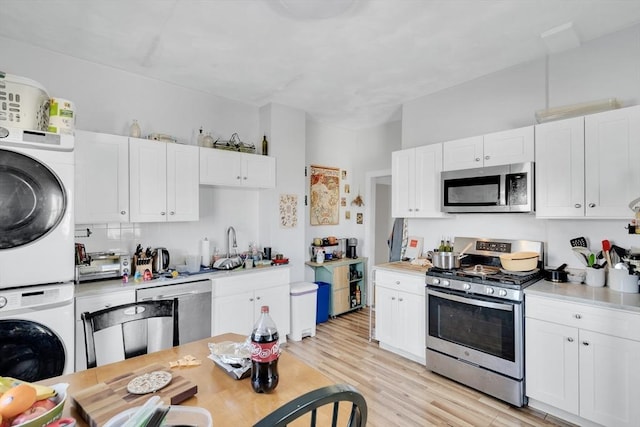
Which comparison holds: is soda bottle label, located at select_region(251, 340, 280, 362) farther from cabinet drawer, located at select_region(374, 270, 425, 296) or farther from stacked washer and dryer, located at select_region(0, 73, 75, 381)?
cabinet drawer, located at select_region(374, 270, 425, 296)

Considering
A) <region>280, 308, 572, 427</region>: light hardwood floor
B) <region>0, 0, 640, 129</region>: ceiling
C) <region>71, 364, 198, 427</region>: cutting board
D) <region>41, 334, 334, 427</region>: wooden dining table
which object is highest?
<region>0, 0, 640, 129</region>: ceiling

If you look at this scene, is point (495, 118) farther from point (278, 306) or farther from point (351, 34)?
point (278, 306)

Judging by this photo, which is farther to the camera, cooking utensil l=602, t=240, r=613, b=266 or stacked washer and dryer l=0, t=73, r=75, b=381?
cooking utensil l=602, t=240, r=613, b=266

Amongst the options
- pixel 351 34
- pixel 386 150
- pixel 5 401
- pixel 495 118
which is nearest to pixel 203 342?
pixel 5 401

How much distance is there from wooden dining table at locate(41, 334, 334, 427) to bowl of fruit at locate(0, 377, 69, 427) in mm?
169

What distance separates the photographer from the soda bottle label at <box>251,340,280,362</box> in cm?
114

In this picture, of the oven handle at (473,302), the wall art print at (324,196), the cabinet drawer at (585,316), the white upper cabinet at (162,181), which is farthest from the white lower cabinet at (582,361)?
Answer: the white upper cabinet at (162,181)

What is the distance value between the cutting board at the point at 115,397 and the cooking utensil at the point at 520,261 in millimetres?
2656

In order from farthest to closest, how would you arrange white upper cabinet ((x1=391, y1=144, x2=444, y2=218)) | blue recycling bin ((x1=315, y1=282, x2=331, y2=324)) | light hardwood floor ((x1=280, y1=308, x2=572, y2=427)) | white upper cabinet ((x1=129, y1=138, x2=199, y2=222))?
blue recycling bin ((x1=315, y1=282, x2=331, y2=324)), white upper cabinet ((x1=391, y1=144, x2=444, y2=218)), white upper cabinet ((x1=129, y1=138, x2=199, y2=222)), light hardwood floor ((x1=280, y1=308, x2=572, y2=427))

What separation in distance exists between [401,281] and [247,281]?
1.61 meters

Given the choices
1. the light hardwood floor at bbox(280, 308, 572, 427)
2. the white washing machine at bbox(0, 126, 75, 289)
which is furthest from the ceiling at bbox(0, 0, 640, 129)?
the light hardwood floor at bbox(280, 308, 572, 427)

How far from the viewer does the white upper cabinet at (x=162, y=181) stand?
9.66 feet

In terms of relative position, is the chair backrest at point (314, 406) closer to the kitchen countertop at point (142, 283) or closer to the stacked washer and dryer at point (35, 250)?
the stacked washer and dryer at point (35, 250)

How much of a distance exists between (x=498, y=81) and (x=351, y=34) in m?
1.69
